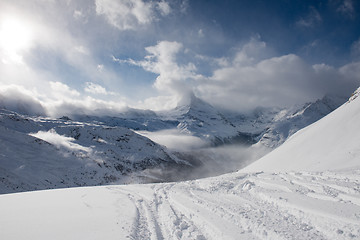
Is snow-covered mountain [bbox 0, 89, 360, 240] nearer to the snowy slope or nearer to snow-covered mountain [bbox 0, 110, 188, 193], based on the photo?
the snowy slope

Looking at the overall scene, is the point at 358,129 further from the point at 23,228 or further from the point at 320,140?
the point at 23,228

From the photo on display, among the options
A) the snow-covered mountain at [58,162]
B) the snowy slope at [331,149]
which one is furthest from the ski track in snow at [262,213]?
the snow-covered mountain at [58,162]

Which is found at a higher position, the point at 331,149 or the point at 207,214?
the point at 331,149

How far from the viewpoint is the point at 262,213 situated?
28.4 feet

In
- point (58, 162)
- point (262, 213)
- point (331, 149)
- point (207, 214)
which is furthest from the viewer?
point (58, 162)

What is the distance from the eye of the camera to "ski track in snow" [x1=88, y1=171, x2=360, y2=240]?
684 cm

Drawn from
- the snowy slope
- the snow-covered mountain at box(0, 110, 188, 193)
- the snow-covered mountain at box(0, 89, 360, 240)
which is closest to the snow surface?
the snow-covered mountain at box(0, 89, 360, 240)

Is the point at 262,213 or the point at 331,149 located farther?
the point at 331,149

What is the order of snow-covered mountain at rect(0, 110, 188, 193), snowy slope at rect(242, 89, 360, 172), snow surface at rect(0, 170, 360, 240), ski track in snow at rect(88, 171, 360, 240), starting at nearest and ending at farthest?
ski track in snow at rect(88, 171, 360, 240) → snow surface at rect(0, 170, 360, 240) → snowy slope at rect(242, 89, 360, 172) → snow-covered mountain at rect(0, 110, 188, 193)

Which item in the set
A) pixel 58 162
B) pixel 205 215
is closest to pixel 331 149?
pixel 205 215

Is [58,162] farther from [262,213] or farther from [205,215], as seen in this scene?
[262,213]

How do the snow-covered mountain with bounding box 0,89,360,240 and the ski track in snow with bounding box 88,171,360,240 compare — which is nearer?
the ski track in snow with bounding box 88,171,360,240

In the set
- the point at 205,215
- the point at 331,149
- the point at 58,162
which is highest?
the point at 58,162

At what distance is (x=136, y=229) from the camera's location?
7.87 metres
